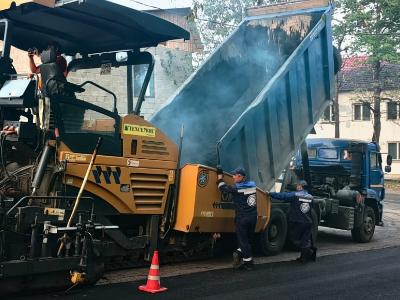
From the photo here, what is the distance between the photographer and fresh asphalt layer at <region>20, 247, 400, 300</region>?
6109mm

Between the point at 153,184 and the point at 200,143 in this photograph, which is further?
the point at 200,143

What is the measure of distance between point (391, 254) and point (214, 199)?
3768 mm

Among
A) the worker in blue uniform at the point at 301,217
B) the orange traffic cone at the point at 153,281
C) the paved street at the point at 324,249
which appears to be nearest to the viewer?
the orange traffic cone at the point at 153,281

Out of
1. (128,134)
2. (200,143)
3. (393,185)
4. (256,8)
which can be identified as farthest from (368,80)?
(128,134)

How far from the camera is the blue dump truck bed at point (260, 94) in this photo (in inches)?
334

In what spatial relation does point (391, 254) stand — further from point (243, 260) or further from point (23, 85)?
point (23, 85)

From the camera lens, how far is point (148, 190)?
708cm

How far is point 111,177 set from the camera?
21.5 ft

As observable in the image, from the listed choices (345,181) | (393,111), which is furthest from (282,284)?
(393,111)

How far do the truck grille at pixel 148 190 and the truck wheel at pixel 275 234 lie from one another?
235 cm

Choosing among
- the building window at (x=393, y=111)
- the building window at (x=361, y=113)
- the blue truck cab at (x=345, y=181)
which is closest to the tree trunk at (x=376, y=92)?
the building window at (x=393, y=111)

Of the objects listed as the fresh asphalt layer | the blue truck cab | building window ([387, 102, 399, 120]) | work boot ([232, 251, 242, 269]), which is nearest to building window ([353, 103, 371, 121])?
building window ([387, 102, 399, 120])

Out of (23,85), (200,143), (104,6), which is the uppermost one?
(104,6)

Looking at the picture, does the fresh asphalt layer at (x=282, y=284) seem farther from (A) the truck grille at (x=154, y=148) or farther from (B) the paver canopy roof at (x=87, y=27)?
(B) the paver canopy roof at (x=87, y=27)
